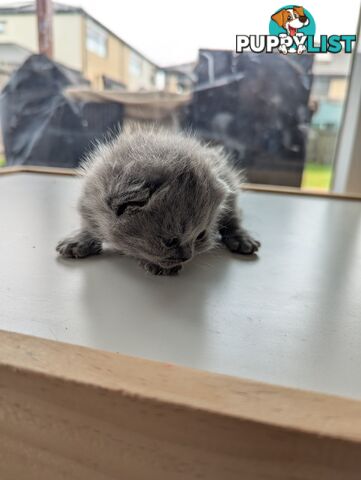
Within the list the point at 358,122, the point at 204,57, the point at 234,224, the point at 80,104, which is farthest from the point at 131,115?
the point at 234,224

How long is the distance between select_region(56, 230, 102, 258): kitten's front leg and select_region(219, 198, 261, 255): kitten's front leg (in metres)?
0.30

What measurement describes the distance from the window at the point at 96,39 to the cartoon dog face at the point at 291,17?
0.74 m

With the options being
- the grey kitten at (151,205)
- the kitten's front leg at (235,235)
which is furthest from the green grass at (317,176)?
the grey kitten at (151,205)

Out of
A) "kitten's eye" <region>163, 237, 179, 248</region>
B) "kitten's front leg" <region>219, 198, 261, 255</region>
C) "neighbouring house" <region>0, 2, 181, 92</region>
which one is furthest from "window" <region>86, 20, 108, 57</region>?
"kitten's eye" <region>163, 237, 179, 248</region>

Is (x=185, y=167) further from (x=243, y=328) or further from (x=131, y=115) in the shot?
(x=131, y=115)

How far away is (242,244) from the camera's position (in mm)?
924

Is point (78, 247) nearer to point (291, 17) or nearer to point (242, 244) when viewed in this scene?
point (242, 244)

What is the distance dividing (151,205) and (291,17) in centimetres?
116

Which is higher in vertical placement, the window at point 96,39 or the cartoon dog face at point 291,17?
the cartoon dog face at point 291,17

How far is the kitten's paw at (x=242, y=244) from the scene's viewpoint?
3.00 feet

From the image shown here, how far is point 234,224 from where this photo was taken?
1.01m

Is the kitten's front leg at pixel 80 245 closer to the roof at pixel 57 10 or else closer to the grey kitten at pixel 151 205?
the grey kitten at pixel 151 205

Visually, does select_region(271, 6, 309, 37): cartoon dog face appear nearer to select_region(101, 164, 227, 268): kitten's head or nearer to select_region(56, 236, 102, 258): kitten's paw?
select_region(101, 164, 227, 268): kitten's head

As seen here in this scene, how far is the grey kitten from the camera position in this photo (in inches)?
28.7
